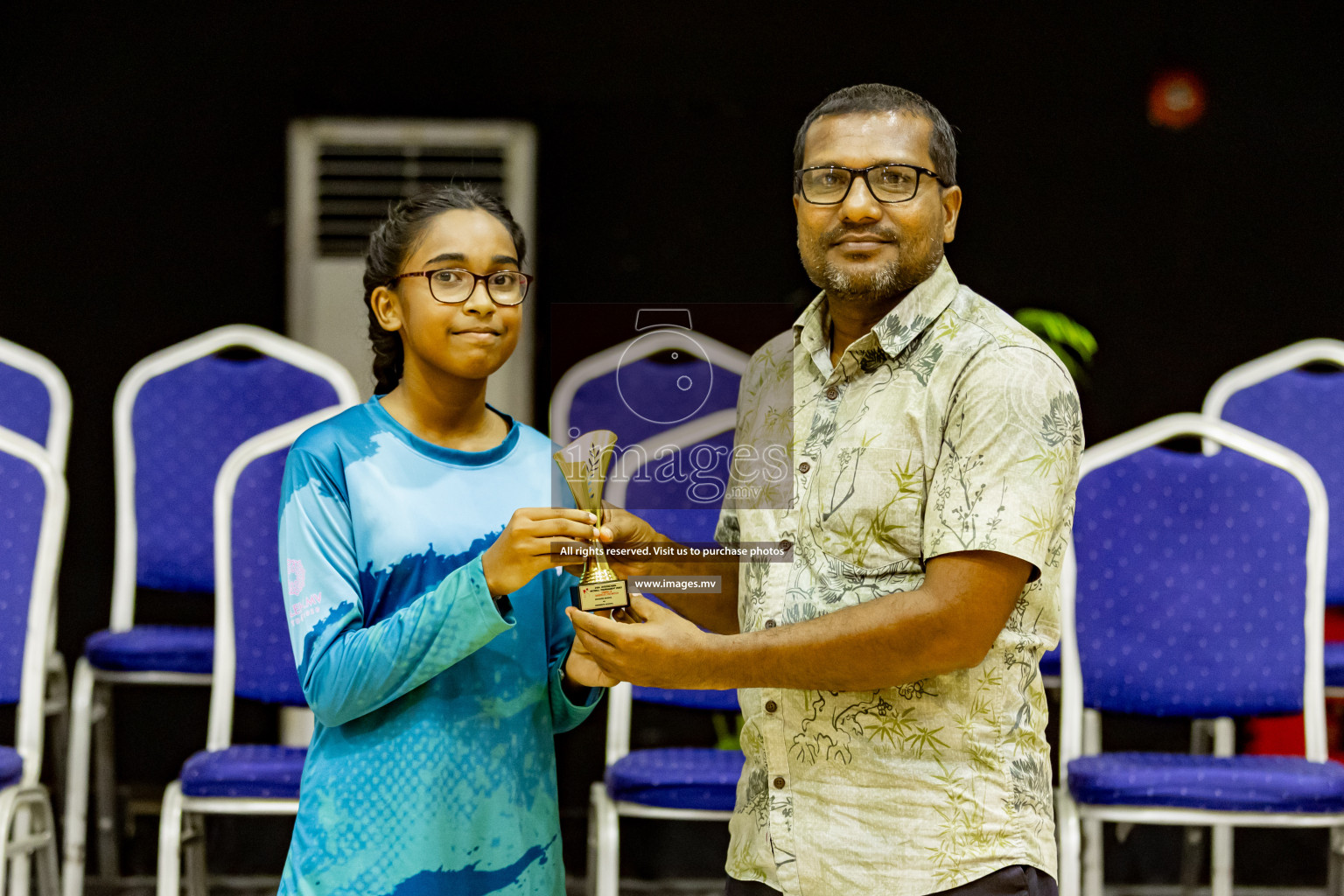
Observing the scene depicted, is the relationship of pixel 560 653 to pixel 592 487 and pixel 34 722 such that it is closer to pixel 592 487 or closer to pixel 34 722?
pixel 592 487

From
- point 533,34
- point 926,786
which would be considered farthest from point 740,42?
point 926,786

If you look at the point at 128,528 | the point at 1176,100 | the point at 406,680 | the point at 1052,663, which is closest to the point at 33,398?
the point at 128,528

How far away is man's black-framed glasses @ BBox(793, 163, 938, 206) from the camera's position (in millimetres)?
1243

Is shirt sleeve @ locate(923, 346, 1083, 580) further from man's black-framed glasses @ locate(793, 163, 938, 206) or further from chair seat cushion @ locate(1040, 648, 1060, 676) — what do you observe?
chair seat cushion @ locate(1040, 648, 1060, 676)

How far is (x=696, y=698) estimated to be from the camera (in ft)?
8.05

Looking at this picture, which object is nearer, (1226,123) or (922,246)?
(922,246)

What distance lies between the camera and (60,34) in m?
3.81

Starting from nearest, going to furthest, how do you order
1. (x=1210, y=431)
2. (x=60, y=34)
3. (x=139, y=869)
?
(x=1210, y=431), (x=139, y=869), (x=60, y=34)

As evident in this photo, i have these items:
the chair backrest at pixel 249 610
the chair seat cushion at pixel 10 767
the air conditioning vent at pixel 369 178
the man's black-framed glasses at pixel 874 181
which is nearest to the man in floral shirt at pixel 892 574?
the man's black-framed glasses at pixel 874 181

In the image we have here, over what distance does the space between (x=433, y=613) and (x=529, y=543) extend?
0.11 metres

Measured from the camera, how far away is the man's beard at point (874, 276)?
126 centimetres

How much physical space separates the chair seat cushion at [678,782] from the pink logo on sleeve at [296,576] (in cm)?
114

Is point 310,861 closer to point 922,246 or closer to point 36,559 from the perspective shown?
point 922,246

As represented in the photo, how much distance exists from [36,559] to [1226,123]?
351 cm
